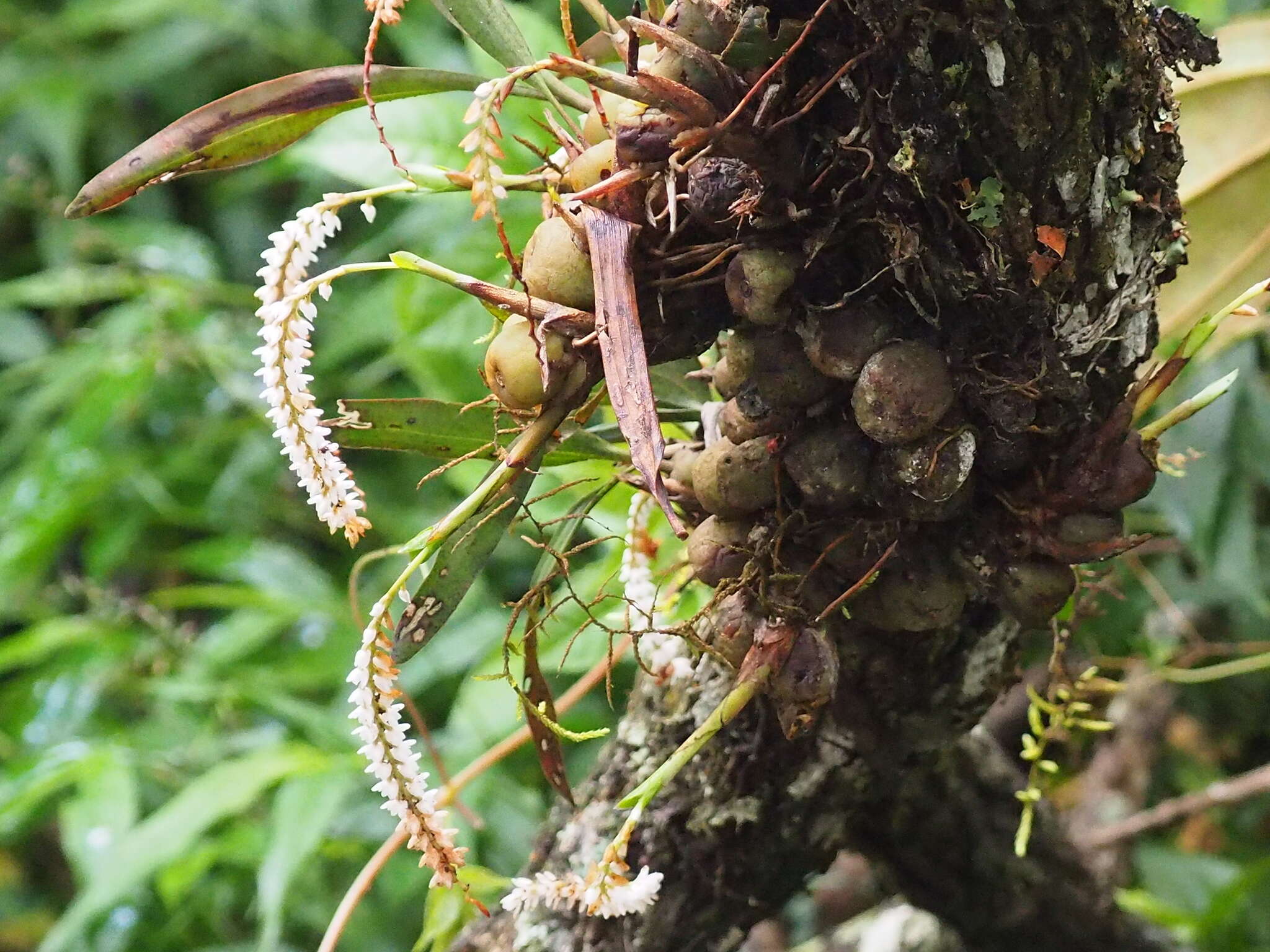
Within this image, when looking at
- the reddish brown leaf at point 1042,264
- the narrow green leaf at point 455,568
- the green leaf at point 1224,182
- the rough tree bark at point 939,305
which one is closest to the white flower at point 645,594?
the rough tree bark at point 939,305

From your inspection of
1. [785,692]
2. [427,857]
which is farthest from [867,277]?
[427,857]

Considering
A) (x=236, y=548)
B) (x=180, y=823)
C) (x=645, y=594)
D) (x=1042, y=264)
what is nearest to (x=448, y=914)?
(x=645, y=594)

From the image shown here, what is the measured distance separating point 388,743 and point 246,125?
255mm

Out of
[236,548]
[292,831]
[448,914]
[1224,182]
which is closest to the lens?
[448,914]

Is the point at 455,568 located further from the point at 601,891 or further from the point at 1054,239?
the point at 1054,239

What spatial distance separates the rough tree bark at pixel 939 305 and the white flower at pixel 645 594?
18 millimetres

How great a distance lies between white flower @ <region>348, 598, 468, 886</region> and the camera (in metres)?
0.43

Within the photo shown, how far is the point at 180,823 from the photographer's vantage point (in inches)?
39.8

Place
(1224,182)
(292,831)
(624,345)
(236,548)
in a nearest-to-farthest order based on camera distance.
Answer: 1. (624,345)
2. (1224,182)
3. (292,831)
4. (236,548)

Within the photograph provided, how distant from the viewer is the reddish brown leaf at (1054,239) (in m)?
0.46

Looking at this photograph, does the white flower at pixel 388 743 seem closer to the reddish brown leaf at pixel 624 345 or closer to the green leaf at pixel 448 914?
the reddish brown leaf at pixel 624 345

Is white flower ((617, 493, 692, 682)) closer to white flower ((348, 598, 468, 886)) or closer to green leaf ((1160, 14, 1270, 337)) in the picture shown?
white flower ((348, 598, 468, 886))

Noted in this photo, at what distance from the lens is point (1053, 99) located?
1.43 ft

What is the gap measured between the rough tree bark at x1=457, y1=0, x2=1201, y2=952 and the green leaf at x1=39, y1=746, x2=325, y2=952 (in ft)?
1.38
